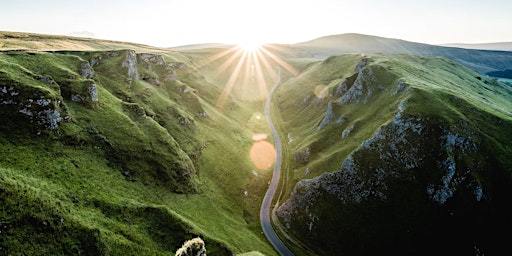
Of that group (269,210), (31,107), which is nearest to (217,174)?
(269,210)

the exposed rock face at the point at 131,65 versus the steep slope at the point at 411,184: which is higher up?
the exposed rock face at the point at 131,65

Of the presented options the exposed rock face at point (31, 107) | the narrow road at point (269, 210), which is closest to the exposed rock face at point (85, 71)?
the exposed rock face at point (31, 107)

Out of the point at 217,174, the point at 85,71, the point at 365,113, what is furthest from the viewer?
the point at 365,113

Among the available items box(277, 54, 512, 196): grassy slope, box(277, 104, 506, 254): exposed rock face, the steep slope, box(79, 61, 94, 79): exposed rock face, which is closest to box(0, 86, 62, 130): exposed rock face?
box(79, 61, 94, 79): exposed rock face

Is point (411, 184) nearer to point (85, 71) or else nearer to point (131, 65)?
point (85, 71)

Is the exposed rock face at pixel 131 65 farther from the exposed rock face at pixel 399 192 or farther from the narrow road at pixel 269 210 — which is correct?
the exposed rock face at pixel 399 192

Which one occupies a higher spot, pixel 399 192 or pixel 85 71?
pixel 85 71

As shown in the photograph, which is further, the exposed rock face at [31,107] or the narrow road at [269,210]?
the narrow road at [269,210]

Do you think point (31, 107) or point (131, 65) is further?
point (131, 65)

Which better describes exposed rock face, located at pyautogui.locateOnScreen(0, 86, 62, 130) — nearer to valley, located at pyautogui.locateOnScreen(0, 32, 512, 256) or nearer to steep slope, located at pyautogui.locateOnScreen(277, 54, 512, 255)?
valley, located at pyautogui.locateOnScreen(0, 32, 512, 256)
